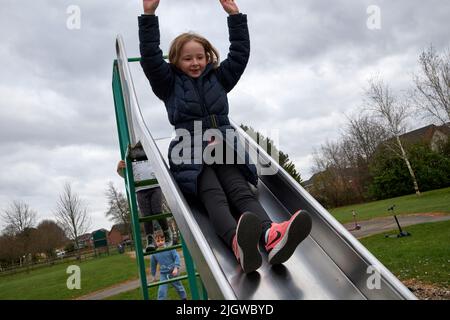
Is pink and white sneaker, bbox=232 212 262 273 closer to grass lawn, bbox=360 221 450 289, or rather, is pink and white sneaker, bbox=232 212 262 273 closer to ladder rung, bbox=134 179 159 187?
ladder rung, bbox=134 179 159 187

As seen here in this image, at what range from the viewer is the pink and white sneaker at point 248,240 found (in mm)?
2104

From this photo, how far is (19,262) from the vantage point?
37656mm

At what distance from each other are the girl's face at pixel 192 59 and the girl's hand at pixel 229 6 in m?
0.40

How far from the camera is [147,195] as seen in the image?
4.55 m

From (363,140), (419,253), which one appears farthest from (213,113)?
(363,140)

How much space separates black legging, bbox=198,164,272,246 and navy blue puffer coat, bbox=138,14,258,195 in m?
0.08

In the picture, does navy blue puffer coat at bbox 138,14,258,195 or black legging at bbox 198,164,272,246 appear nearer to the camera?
black legging at bbox 198,164,272,246

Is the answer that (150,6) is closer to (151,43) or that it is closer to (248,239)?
(151,43)

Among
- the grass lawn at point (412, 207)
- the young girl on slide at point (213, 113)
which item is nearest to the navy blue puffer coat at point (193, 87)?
the young girl on slide at point (213, 113)

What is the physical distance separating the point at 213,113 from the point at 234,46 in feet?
2.11

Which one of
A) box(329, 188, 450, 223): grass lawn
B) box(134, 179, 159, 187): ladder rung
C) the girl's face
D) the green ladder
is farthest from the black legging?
box(329, 188, 450, 223): grass lawn

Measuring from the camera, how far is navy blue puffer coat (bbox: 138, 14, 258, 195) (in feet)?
9.20
